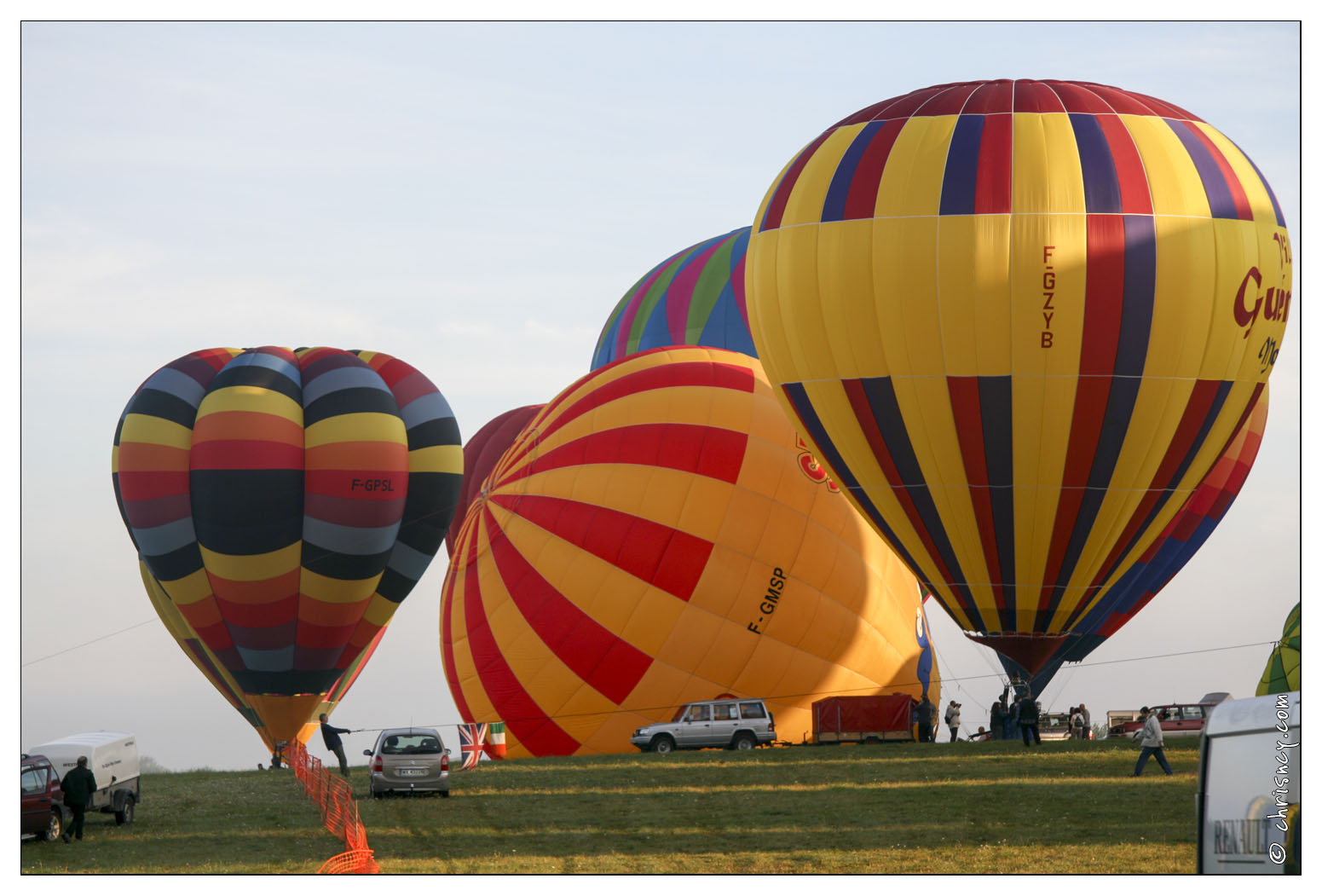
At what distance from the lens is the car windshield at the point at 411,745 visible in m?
23.8

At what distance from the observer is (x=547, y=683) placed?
3084cm

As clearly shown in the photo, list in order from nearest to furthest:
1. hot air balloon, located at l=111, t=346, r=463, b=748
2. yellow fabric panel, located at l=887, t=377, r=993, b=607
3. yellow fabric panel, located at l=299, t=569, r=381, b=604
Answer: yellow fabric panel, located at l=887, t=377, r=993, b=607, hot air balloon, located at l=111, t=346, r=463, b=748, yellow fabric panel, located at l=299, t=569, r=381, b=604

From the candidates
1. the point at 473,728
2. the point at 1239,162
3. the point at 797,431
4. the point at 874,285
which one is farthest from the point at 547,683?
the point at 1239,162

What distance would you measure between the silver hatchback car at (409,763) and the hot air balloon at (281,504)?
11.1 meters

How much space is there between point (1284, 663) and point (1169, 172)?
962 cm

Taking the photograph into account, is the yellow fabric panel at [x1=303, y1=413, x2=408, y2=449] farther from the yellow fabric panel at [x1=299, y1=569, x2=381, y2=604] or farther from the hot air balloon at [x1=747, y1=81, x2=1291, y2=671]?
the hot air balloon at [x1=747, y1=81, x2=1291, y2=671]

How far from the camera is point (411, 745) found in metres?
23.9

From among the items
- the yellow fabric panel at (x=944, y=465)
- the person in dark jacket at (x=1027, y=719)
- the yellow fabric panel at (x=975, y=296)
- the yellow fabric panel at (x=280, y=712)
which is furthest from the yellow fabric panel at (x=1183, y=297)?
the yellow fabric panel at (x=280, y=712)

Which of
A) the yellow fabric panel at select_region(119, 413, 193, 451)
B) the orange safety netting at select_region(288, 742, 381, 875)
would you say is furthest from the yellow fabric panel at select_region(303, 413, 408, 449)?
the orange safety netting at select_region(288, 742, 381, 875)

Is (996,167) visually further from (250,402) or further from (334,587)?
(334,587)

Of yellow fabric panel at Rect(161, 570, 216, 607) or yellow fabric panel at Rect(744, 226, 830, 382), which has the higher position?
yellow fabric panel at Rect(744, 226, 830, 382)

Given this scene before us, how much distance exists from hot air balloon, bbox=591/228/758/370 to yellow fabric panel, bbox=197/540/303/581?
495 inches

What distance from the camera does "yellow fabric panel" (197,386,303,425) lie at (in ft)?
112

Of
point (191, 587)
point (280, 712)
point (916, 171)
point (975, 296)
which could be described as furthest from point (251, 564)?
point (975, 296)
